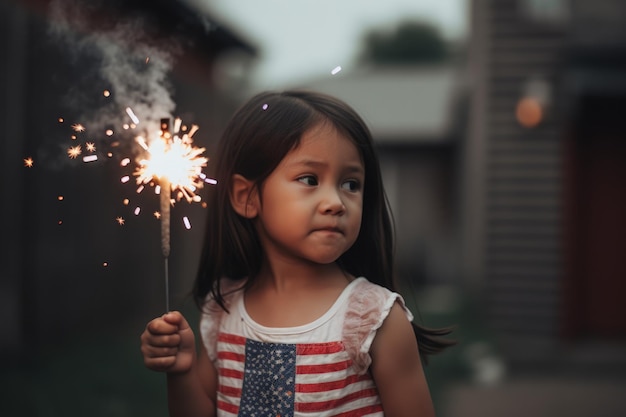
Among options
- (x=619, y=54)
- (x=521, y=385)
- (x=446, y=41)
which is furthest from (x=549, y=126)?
(x=446, y=41)

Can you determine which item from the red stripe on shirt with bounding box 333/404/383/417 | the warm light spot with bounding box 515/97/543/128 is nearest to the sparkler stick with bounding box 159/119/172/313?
the red stripe on shirt with bounding box 333/404/383/417

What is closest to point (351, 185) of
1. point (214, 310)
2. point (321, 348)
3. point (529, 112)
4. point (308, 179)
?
point (308, 179)

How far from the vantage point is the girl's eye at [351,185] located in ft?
6.50

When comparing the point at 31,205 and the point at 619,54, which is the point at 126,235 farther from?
the point at 619,54

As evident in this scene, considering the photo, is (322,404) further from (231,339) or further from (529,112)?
(529,112)

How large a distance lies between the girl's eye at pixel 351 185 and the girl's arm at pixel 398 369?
0.29 m

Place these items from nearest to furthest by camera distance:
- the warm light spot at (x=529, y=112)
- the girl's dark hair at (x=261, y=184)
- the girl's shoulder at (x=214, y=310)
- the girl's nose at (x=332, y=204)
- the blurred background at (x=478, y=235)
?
the girl's nose at (x=332, y=204) → the girl's dark hair at (x=261, y=184) → the girl's shoulder at (x=214, y=310) → the blurred background at (x=478, y=235) → the warm light spot at (x=529, y=112)

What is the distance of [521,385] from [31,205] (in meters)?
3.88

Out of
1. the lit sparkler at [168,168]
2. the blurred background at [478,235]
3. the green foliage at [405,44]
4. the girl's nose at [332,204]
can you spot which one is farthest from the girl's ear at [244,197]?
the green foliage at [405,44]

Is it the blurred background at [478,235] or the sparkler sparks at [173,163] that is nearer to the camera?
the sparkler sparks at [173,163]

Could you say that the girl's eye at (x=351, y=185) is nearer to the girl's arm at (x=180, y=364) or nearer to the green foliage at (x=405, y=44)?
the girl's arm at (x=180, y=364)

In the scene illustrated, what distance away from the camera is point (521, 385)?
6418 mm

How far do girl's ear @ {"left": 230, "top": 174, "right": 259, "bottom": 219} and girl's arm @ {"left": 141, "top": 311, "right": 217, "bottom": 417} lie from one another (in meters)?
0.30

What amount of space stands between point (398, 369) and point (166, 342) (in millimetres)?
525
